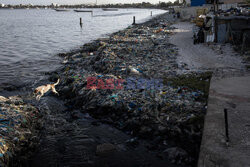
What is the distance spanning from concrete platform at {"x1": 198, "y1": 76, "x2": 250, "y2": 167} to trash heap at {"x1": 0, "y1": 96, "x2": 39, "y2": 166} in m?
4.33

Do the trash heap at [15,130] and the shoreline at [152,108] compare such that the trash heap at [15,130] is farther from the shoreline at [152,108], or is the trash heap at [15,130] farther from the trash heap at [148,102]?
the trash heap at [148,102]

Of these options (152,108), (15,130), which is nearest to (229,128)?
(152,108)

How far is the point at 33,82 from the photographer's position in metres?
11.4

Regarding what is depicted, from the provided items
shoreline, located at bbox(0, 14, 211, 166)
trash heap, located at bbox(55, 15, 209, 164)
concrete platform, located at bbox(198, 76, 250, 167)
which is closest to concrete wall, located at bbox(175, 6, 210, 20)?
trash heap, located at bbox(55, 15, 209, 164)

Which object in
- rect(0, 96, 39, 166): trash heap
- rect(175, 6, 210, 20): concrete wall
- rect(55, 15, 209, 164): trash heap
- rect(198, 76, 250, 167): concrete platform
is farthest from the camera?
rect(175, 6, 210, 20): concrete wall

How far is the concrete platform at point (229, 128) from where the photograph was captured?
4043mm

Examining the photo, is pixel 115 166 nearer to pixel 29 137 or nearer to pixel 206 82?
pixel 29 137

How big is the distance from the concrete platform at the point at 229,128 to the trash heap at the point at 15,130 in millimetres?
4334

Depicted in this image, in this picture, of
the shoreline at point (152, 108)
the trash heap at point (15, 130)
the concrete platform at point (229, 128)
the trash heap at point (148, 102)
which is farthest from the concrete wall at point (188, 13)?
the trash heap at point (15, 130)

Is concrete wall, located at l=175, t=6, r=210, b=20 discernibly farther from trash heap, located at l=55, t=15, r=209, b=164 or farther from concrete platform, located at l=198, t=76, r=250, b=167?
concrete platform, located at l=198, t=76, r=250, b=167

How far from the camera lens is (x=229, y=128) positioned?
5.05 meters

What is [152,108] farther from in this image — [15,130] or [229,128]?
[15,130]

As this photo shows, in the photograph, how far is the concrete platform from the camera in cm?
404

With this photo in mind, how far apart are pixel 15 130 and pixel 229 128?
5692 millimetres
